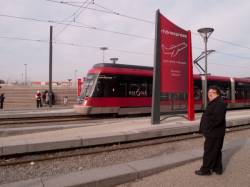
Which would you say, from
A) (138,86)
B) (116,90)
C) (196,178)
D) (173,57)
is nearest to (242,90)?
(138,86)

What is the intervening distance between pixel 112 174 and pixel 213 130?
1997 mm

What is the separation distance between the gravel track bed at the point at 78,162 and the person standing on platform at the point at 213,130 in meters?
2.11

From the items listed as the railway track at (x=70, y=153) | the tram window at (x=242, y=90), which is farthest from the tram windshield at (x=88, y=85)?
the tram window at (x=242, y=90)

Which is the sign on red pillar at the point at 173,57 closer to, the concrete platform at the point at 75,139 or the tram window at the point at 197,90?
the concrete platform at the point at 75,139

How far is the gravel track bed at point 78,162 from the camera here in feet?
18.5

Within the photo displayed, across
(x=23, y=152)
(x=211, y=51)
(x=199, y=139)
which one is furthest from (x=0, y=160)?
(x=211, y=51)

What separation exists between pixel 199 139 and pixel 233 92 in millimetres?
14986

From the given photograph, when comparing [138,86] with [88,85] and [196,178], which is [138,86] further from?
[196,178]

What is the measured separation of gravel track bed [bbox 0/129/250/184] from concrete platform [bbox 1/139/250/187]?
0.82m

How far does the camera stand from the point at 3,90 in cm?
3975

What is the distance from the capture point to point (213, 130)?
5082mm

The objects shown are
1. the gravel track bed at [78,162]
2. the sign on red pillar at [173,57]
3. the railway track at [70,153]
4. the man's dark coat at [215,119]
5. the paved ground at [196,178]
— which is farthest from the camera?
the sign on red pillar at [173,57]

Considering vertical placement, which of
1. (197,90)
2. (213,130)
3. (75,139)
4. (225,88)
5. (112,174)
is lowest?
(112,174)

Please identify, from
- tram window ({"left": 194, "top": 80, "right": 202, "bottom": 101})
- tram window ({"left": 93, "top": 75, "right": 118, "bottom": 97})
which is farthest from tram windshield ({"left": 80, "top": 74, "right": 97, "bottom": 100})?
tram window ({"left": 194, "top": 80, "right": 202, "bottom": 101})
